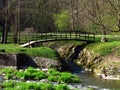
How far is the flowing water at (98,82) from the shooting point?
34819 millimetres

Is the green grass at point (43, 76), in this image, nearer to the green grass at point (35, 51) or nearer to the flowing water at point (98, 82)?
the flowing water at point (98, 82)

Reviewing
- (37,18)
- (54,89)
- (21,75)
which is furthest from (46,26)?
(54,89)

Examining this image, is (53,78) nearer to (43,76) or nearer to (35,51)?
(43,76)

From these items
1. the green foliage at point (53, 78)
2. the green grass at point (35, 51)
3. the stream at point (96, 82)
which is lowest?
the stream at point (96, 82)

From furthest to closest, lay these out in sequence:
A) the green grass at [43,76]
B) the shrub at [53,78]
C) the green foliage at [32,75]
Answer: the green foliage at [32,75] → the green grass at [43,76] → the shrub at [53,78]

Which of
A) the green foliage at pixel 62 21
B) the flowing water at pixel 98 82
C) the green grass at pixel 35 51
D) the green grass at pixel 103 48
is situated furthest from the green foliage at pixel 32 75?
the green foliage at pixel 62 21

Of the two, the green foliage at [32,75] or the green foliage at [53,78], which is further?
the green foliage at [32,75]

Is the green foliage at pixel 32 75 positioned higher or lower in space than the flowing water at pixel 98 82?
higher

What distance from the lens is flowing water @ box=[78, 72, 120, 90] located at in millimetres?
34819

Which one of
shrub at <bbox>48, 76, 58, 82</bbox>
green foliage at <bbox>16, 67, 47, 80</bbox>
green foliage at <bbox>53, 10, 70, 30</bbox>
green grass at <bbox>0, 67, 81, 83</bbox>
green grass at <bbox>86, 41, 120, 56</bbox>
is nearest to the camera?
shrub at <bbox>48, 76, 58, 82</bbox>

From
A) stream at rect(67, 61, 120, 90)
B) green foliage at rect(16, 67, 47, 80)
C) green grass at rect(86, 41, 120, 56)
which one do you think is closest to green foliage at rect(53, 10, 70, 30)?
green grass at rect(86, 41, 120, 56)

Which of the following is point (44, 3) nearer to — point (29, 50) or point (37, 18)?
point (37, 18)

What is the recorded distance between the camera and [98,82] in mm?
38344

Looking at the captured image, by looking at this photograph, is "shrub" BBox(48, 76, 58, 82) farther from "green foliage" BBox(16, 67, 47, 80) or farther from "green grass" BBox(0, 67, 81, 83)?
"green foliage" BBox(16, 67, 47, 80)
